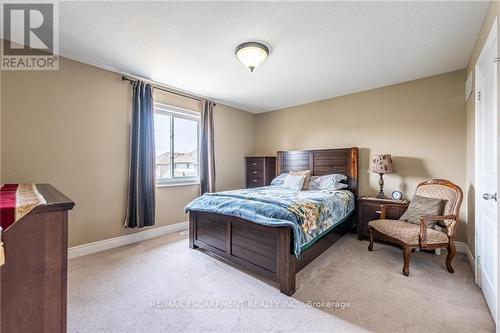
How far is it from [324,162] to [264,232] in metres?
2.44

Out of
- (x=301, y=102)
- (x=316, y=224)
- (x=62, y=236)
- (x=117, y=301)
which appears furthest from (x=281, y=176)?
(x=62, y=236)

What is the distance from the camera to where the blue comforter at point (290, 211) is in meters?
2.10

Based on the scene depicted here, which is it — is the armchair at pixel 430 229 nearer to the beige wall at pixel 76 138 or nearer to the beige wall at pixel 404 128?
the beige wall at pixel 404 128

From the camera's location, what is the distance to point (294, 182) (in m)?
3.88

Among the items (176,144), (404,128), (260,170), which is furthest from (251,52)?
(260,170)

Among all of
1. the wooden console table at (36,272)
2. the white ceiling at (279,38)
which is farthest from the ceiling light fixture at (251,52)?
the wooden console table at (36,272)

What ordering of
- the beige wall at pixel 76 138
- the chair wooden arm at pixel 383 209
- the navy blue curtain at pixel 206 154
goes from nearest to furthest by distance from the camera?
the beige wall at pixel 76 138 → the chair wooden arm at pixel 383 209 → the navy blue curtain at pixel 206 154

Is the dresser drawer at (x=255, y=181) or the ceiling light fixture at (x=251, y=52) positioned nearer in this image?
the ceiling light fixture at (x=251, y=52)

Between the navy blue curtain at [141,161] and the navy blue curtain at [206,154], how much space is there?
97 cm

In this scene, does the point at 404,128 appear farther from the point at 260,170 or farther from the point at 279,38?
the point at 260,170

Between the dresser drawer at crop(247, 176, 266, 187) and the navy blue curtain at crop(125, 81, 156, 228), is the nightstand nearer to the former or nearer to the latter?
the dresser drawer at crop(247, 176, 266, 187)

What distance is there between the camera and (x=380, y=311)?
1.79 meters

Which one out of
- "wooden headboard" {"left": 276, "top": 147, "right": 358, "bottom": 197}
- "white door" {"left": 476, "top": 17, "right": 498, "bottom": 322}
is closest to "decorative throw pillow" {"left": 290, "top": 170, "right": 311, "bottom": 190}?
"wooden headboard" {"left": 276, "top": 147, "right": 358, "bottom": 197}

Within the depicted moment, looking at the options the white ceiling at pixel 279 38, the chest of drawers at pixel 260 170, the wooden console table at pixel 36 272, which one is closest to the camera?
the wooden console table at pixel 36 272
